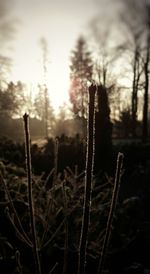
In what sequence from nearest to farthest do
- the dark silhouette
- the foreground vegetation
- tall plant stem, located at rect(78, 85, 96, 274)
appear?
tall plant stem, located at rect(78, 85, 96, 274)
the foreground vegetation
the dark silhouette

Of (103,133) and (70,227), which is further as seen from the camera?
(103,133)

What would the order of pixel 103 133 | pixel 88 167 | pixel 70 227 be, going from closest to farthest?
pixel 88 167, pixel 70 227, pixel 103 133

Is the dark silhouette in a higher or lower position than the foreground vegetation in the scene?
higher

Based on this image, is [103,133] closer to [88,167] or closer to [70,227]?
[70,227]

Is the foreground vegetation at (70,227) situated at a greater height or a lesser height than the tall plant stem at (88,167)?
lesser

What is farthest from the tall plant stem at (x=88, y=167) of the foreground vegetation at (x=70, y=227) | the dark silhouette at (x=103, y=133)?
the dark silhouette at (x=103, y=133)

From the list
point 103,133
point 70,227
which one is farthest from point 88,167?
point 103,133

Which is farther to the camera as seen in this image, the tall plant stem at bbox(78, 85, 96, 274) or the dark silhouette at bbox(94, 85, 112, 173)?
the dark silhouette at bbox(94, 85, 112, 173)

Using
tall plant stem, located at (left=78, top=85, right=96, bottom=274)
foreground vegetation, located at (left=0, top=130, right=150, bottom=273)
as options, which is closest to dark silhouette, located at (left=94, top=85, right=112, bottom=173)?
foreground vegetation, located at (left=0, top=130, right=150, bottom=273)

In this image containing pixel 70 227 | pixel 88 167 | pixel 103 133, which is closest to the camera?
pixel 88 167

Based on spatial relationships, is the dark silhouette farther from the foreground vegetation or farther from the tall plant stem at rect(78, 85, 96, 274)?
the tall plant stem at rect(78, 85, 96, 274)

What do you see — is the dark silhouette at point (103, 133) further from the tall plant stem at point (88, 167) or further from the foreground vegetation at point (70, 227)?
the tall plant stem at point (88, 167)

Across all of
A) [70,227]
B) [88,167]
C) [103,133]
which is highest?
[88,167]

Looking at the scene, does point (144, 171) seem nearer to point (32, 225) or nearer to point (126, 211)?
point (126, 211)
